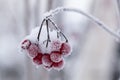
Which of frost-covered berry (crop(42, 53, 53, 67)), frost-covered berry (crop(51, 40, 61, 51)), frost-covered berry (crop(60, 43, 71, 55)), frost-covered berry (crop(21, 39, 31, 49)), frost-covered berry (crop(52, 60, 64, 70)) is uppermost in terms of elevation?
frost-covered berry (crop(21, 39, 31, 49))

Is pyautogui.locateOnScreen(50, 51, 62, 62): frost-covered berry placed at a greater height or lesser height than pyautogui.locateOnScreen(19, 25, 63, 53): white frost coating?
lesser

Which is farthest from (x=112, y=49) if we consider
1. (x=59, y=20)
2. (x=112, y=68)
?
(x=59, y=20)

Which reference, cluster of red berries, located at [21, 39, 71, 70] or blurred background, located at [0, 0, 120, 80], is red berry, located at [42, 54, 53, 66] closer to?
cluster of red berries, located at [21, 39, 71, 70]

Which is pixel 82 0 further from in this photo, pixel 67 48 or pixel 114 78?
pixel 67 48

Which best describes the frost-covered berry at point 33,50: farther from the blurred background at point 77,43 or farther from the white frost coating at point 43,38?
the blurred background at point 77,43

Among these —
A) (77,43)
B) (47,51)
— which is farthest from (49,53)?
(77,43)

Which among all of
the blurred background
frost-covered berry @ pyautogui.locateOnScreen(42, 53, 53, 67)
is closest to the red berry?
frost-covered berry @ pyautogui.locateOnScreen(42, 53, 53, 67)

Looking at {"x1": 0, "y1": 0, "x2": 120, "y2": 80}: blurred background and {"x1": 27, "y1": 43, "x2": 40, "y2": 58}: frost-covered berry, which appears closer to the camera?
{"x1": 27, "y1": 43, "x2": 40, "y2": 58}: frost-covered berry
